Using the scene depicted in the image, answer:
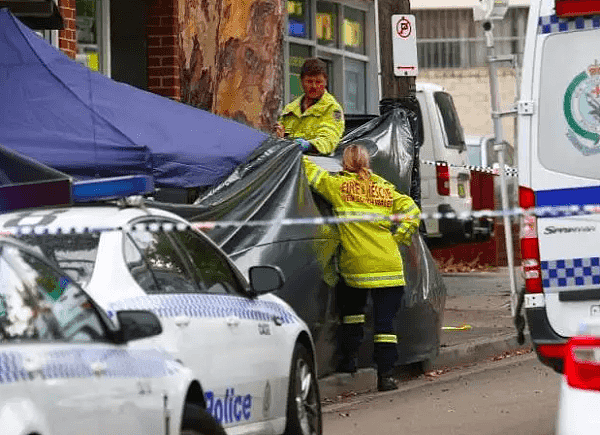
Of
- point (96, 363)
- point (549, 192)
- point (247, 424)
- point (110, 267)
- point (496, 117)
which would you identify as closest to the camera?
point (96, 363)

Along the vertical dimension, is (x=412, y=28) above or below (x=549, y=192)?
above

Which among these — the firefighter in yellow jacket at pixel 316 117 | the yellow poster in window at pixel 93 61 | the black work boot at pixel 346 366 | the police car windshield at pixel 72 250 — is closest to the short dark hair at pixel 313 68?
the firefighter in yellow jacket at pixel 316 117

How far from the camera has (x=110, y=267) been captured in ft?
28.2

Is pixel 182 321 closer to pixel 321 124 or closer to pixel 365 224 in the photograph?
pixel 365 224

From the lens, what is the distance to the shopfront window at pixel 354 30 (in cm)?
2481

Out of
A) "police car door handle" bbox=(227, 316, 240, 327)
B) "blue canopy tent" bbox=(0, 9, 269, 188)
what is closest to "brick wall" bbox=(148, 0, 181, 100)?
"blue canopy tent" bbox=(0, 9, 269, 188)

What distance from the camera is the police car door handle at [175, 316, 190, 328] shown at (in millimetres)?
8734

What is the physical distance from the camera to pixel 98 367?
22.5 ft

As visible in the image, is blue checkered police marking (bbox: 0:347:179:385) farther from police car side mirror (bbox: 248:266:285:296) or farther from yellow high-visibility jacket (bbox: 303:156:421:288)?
yellow high-visibility jacket (bbox: 303:156:421:288)

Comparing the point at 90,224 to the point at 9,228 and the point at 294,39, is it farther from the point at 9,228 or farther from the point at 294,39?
the point at 294,39

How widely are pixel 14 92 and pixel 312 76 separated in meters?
2.79

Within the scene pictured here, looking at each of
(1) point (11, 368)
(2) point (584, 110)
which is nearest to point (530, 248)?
(2) point (584, 110)

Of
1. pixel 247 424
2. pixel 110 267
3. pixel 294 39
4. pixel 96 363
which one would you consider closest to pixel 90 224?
pixel 110 267

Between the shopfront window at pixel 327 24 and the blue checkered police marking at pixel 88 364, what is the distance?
16329 mm
